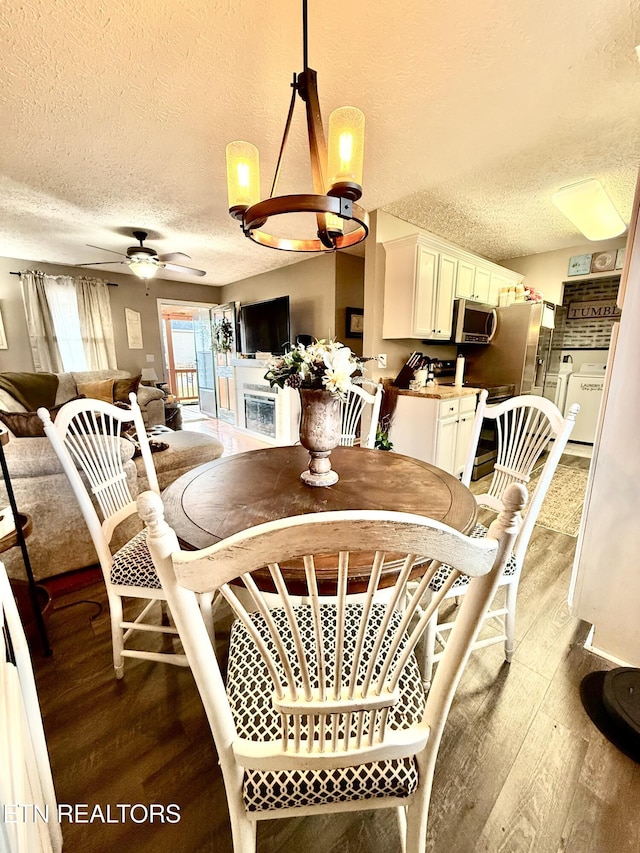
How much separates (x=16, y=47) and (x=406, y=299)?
2727mm

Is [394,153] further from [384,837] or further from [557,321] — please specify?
[557,321]

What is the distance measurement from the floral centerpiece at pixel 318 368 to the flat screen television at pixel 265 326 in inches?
124

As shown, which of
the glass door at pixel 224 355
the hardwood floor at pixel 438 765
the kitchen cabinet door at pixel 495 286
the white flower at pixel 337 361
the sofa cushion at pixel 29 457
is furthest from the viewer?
the glass door at pixel 224 355

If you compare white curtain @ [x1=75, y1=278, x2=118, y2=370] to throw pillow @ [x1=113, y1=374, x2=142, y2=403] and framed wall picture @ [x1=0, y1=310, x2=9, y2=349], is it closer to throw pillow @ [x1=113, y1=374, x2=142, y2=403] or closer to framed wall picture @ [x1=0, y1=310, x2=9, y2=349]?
framed wall picture @ [x1=0, y1=310, x2=9, y2=349]

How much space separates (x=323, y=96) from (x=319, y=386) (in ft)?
5.26

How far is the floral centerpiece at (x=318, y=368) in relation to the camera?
3.73 ft

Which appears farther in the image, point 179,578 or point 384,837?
point 384,837

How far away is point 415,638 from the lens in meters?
0.59

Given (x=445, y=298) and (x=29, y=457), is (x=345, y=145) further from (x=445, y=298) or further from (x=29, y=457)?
(x=445, y=298)

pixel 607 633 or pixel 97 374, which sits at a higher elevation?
pixel 97 374

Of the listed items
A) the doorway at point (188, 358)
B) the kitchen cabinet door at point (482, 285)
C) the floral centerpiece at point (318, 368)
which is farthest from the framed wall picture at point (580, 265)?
the doorway at point (188, 358)

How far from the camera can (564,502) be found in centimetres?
292

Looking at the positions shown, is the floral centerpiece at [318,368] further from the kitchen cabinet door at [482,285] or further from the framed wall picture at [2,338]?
the framed wall picture at [2,338]

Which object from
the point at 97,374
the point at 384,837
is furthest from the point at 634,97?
the point at 97,374
